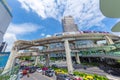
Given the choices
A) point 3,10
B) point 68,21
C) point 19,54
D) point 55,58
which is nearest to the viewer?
point 19,54

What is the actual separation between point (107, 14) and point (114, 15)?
115mm

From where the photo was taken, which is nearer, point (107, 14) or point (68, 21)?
point (107, 14)

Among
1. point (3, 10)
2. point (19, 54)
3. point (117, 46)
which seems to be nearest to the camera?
point (117, 46)

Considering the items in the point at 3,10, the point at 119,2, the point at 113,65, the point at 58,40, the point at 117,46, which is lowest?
the point at 119,2

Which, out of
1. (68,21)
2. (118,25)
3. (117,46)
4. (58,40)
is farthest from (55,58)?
(118,25)

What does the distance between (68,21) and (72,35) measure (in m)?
138

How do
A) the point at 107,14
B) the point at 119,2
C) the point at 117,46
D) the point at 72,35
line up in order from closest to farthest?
1. the point at 119,2
2. the point at 107,14
3. the point at 117,46
4. the point at 72,35

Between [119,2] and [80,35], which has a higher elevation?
[80,35]

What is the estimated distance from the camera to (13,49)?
57875 millimetres

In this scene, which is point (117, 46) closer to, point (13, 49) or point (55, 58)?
point (13, 49)

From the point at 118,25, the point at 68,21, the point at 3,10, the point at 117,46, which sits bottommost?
the point at 118,25

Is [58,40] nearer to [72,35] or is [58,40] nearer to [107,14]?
[72,35]

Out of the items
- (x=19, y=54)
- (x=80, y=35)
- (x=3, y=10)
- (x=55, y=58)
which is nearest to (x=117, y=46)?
(x=80, y=35)

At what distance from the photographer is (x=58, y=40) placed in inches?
2282
